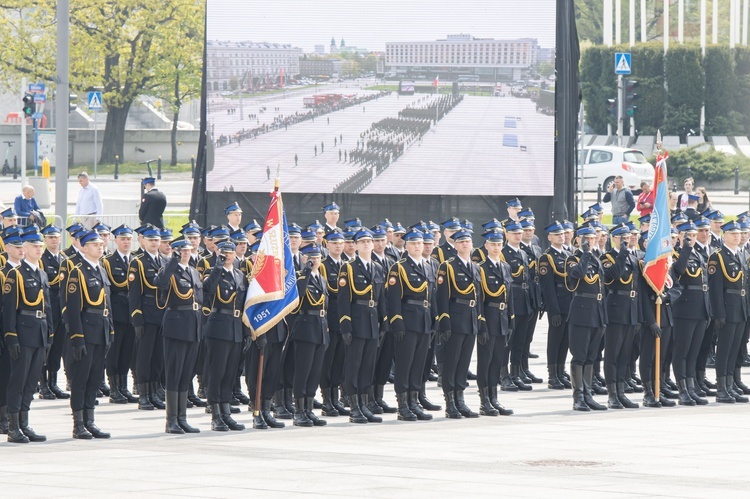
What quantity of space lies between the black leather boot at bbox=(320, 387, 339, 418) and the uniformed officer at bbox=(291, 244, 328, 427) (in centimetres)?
58

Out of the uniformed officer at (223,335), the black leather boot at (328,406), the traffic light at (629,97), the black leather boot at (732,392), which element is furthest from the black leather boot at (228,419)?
the traffic light at (629,97)

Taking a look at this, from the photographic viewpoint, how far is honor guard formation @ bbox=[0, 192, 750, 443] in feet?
43.6

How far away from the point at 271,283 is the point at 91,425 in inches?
77.0

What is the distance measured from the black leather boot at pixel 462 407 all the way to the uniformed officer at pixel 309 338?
1321 millimetres

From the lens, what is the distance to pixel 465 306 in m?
14.5

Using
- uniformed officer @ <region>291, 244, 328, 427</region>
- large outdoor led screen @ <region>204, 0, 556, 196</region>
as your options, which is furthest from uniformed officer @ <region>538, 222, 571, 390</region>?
large outdoor led screen @ <region>204, 0, 556, 196</region>

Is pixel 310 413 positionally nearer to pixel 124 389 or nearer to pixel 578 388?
pixel 124 389

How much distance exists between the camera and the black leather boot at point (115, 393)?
15.7 m

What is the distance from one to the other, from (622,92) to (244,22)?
12.3m

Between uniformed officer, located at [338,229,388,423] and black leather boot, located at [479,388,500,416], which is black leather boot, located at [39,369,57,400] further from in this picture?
black leather boot, located at [479,388,500,416]

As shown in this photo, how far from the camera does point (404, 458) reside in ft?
39.7

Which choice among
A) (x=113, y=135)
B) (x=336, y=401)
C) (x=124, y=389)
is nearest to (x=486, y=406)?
(x=336, y=401)

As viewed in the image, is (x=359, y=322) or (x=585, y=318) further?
(x=585, y=318)

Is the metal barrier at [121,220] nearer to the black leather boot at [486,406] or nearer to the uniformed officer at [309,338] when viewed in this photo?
the uniformed officer at [309,338]
